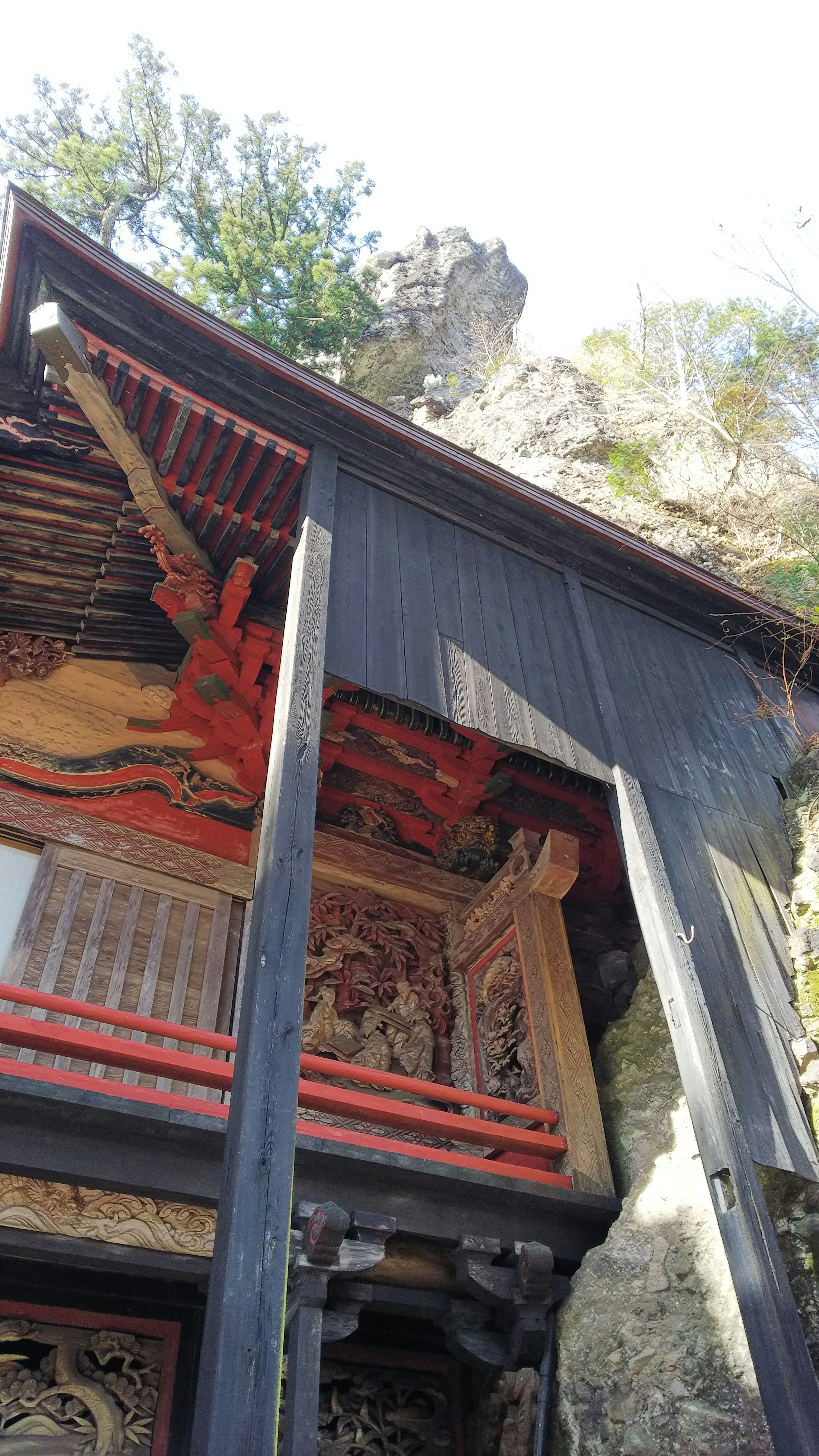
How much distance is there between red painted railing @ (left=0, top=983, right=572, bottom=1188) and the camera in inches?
148

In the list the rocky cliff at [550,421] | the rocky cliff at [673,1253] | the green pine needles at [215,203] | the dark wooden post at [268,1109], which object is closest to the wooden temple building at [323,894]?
the dark wooden post at [268,1109]

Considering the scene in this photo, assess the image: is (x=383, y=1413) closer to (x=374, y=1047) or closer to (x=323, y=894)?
(x=374, y=1047)

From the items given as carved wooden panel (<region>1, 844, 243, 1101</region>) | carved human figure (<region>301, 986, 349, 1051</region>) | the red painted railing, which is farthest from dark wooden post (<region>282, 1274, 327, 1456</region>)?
carved human figure (<region>301, 986, 349, 1051</region>)

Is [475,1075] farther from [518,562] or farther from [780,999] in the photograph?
[518,562]

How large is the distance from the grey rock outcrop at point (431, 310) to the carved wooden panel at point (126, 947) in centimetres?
1272

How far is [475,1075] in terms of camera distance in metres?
5.61

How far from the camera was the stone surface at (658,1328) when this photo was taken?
11.4 feet

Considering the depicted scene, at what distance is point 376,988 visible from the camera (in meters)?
5.82

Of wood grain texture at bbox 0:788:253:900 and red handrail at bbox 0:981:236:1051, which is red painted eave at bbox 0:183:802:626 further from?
red handrail at bbox 0:981:236:1051

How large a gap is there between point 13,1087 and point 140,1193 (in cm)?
69

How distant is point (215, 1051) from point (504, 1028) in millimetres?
1643

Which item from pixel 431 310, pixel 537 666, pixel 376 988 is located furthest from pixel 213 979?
pixel 431 310

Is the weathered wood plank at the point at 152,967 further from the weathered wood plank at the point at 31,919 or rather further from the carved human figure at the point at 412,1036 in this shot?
the carved human figure at the point at 412,1036

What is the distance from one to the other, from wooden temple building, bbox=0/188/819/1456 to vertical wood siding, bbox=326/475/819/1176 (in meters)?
0.02
